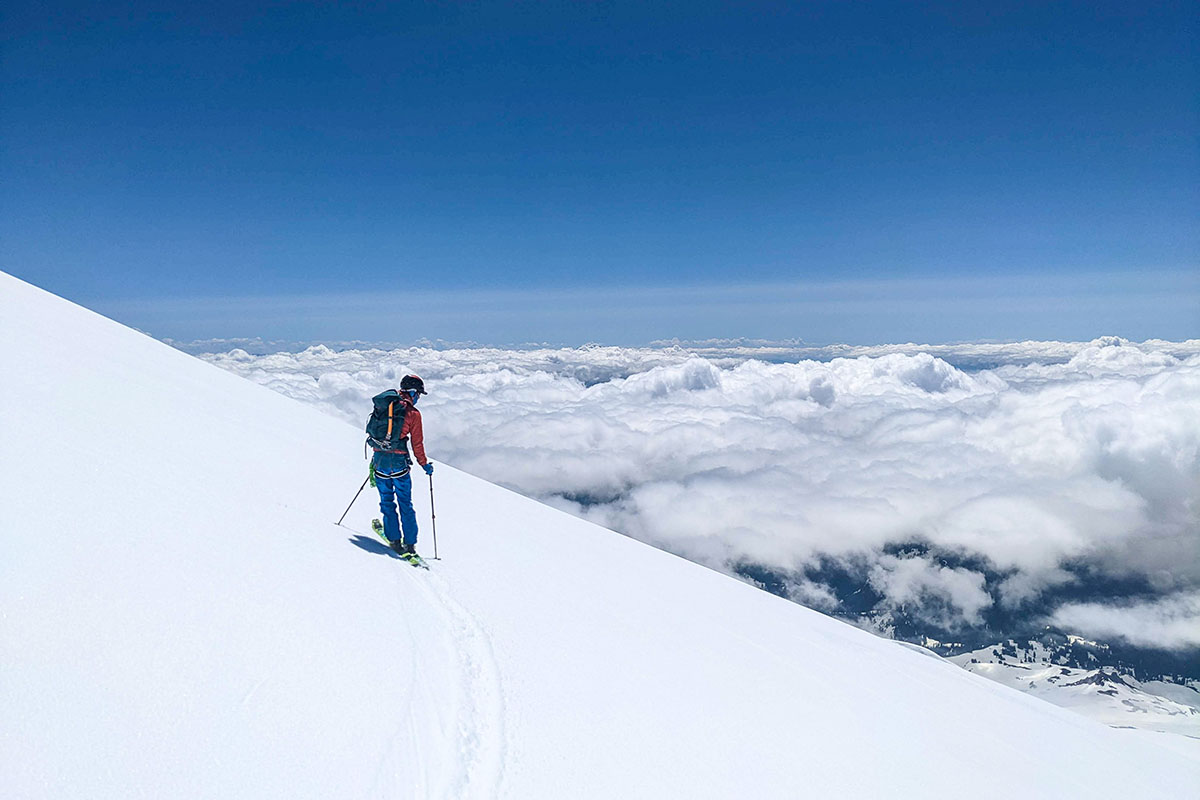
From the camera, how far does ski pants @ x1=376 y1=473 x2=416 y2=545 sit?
8.80 metres

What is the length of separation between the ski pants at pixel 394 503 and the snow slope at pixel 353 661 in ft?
1.61

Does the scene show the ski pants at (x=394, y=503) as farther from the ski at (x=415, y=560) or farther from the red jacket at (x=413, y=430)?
the red jacket at (x=413, y=430)

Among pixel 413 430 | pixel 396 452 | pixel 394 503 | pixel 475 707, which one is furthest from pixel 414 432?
pixel 475 707

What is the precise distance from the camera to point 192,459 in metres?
8.30

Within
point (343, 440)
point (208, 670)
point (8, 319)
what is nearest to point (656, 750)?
point (208, 670)

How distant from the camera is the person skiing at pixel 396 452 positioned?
29.0 feet

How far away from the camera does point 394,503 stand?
29.9ft

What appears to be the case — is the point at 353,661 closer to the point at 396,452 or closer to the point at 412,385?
the point at 396,452

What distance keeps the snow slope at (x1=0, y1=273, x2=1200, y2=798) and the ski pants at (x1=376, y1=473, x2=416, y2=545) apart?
49 cm

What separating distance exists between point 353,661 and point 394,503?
172 inches

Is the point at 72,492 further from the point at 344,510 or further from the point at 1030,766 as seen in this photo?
the point at 1030,766

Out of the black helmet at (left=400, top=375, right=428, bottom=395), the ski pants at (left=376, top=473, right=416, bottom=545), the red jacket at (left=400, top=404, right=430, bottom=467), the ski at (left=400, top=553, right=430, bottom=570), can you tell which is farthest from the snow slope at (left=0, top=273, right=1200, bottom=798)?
the black helmet at (left=400, top=375, right=428, bottom=395)

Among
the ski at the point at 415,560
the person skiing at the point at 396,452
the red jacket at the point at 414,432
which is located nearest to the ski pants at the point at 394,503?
the person skiing at the point at 396,452

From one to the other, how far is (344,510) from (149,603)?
5.66 m
